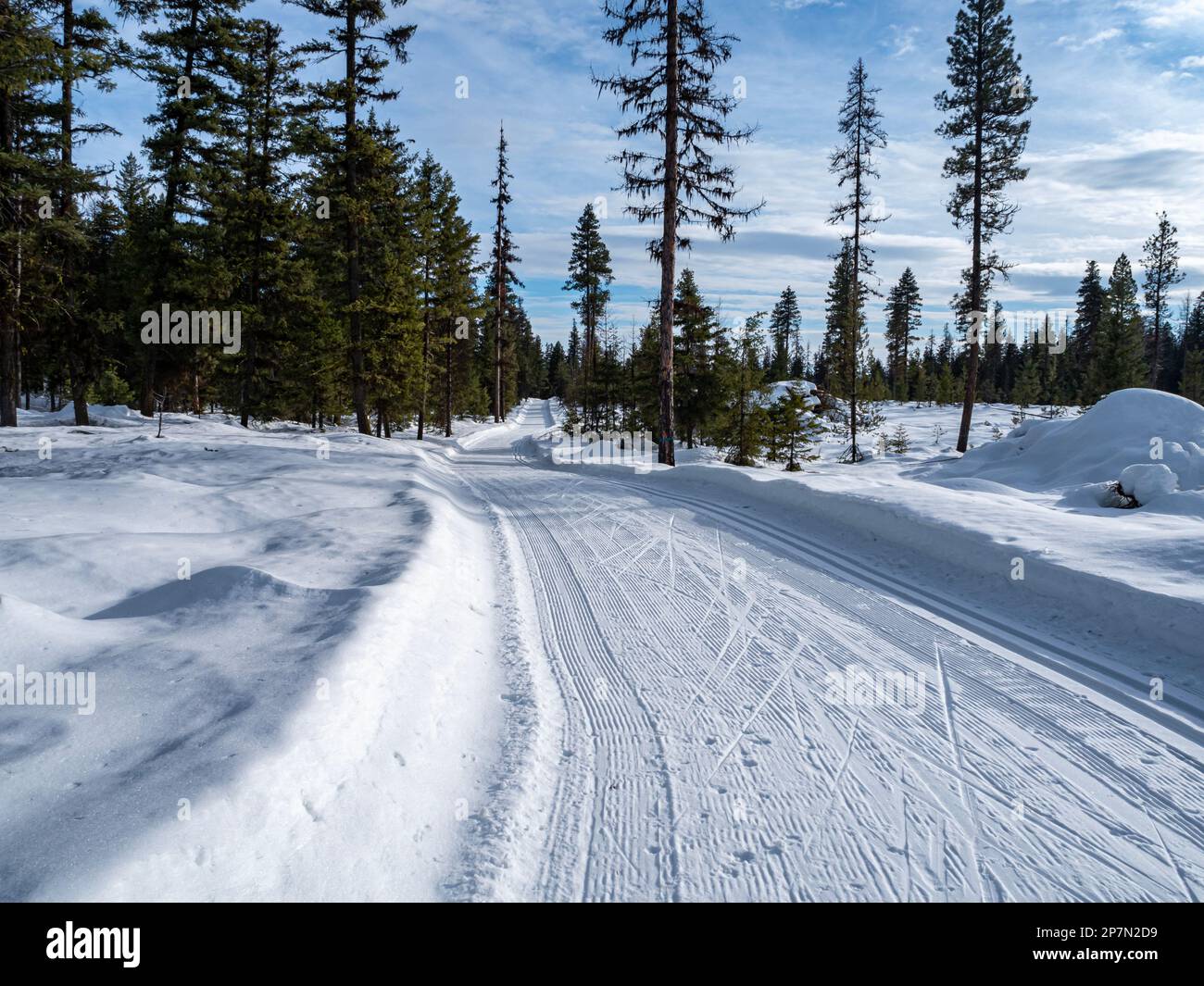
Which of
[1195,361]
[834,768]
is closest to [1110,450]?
[834,768]

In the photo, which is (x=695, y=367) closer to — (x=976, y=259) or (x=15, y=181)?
(x=976, y=259)

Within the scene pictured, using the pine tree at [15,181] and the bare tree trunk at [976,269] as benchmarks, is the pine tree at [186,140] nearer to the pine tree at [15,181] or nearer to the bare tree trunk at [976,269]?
the pine tree at [15,181]

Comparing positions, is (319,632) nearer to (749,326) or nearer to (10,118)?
(10,118)

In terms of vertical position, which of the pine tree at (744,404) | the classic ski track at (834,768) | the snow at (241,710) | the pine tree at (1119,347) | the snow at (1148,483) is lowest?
the classic ski track at (834,768)

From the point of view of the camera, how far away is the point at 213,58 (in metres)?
21.2

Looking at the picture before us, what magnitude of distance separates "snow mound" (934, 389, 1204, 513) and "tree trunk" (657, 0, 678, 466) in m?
7.29

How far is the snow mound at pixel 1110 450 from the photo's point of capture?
1080 cm

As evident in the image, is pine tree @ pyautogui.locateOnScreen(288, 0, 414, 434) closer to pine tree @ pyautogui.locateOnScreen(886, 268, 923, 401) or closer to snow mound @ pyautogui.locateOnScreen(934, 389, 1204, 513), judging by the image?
snow mound @ pyautogui.locateOnScreen(934, 389, 1204, 513)

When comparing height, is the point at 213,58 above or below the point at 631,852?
above

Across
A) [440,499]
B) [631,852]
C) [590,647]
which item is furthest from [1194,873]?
[440,499]

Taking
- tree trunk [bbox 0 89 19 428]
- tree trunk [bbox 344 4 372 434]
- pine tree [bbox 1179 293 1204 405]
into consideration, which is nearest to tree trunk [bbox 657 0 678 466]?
tree trunk [bbox 344 4 372 434]

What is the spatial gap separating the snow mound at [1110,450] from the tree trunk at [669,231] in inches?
287

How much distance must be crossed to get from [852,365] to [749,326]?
16.9 ft

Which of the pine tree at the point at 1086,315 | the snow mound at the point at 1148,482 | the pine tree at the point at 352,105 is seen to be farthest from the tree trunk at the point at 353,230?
the pine tree at the point at 1086,315
